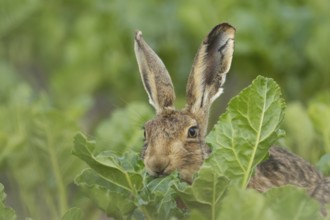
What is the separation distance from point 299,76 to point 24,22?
269 centimetres

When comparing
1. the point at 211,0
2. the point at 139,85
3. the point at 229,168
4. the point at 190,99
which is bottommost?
the point at 229,168

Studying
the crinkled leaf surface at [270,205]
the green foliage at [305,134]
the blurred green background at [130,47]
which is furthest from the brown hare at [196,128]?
the blurred green background at [130,47]

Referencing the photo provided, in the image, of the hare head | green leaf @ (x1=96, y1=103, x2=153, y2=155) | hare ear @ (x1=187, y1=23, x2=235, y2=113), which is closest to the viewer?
the hare head

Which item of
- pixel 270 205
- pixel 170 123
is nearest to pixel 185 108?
pixel 170 123

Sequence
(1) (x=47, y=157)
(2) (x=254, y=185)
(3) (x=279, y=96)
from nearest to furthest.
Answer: (3) (x=279, y=96) < (2) (x=254, y=185) < (1) (x=47, y=157)

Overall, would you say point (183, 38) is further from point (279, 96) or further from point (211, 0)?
point (279, 96)

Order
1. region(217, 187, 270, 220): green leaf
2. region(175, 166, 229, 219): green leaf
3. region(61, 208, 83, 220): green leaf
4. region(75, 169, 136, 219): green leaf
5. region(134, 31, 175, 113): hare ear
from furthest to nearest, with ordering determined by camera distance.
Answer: region(134, 31, 175, 113): hare ear < region(75, 169, 136, 219): green leaf < region(61, 208, 83, 220): green leaf < region(175, 166, 229, 219): green leaf < region(217, 187, 270, 220): green leaf

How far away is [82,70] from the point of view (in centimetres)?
1280

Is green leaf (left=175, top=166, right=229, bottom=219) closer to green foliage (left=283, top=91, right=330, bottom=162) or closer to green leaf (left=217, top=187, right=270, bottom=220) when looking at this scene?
green leaf (left=217, top=187, right=270, bottom=220)

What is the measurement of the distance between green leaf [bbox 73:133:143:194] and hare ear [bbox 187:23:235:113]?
1.09m

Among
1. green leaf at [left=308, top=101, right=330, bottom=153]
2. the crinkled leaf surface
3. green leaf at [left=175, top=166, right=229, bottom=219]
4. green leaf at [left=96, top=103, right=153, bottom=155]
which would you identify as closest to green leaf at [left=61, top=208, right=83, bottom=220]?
green leaf at [left=175, top=166, right=229, bottom=219]

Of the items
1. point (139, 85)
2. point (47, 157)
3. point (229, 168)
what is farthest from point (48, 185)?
point (139, 85)

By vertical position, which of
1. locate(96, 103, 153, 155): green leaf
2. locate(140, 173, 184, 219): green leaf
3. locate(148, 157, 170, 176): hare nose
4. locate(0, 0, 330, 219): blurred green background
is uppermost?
locate(0, 0, 330, 219): blurred green background

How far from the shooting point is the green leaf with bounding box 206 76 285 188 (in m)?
6.54
